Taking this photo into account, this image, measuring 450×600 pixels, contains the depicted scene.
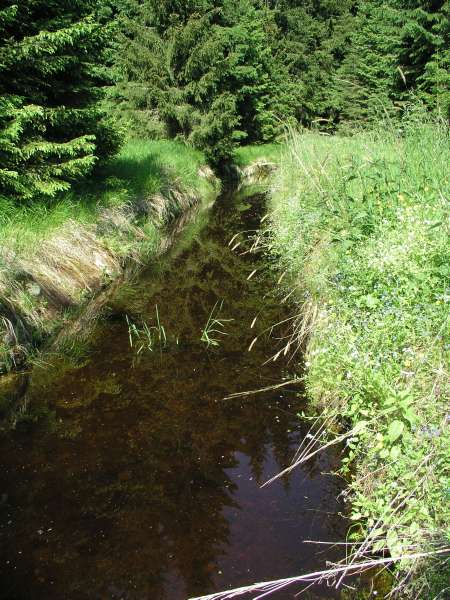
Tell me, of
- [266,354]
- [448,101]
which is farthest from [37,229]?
[448,101]

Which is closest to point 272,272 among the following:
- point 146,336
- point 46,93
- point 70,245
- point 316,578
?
point 146,336

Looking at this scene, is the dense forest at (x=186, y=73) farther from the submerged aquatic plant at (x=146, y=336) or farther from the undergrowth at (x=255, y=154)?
the submerged aquatic plant at (x=146, y=336)

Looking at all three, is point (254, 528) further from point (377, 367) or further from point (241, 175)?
point (241, 175)

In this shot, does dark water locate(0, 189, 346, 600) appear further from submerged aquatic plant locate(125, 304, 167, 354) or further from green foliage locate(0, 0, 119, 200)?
green foliage locate(0, 0, 119, 200)

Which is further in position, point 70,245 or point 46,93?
point 46,93

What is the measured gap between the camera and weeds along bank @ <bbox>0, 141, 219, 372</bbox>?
5898 millimetres

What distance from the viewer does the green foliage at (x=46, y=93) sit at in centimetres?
697

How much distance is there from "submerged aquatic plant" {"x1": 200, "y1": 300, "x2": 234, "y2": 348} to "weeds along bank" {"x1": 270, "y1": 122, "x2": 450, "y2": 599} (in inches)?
47.7

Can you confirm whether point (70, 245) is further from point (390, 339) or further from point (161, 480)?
point (390, 339)

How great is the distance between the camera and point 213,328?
→ 21.1 ft

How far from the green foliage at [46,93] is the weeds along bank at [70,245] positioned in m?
0.56

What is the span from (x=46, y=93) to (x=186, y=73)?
12685 mm

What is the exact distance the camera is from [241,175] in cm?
2308

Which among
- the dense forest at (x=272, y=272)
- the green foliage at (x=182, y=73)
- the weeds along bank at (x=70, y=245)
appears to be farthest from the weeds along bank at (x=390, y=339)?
the green foliage at (x=182, y=73)
